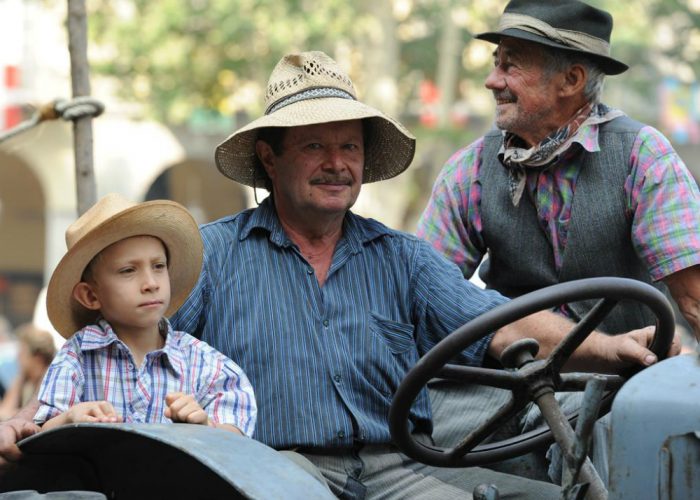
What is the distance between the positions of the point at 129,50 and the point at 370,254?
12.3 m

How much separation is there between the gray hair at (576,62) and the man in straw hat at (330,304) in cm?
49

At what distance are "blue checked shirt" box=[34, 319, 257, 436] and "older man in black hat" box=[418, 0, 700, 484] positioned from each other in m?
1.08

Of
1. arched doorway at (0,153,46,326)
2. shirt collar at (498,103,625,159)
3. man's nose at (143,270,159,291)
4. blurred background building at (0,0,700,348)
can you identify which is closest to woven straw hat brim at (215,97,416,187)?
shirt collar at (498,103,625,159)

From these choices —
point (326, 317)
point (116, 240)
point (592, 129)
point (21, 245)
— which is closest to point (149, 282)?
A: point (116, 240)

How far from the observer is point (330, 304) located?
318cm

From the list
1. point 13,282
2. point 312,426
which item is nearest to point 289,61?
point 312,426

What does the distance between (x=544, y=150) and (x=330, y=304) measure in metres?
0.84

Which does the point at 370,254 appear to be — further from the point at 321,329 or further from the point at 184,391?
the point at 184,391

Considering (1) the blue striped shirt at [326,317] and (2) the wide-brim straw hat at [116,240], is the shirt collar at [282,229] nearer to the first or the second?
(1) the blue striped shirt at [326,317]

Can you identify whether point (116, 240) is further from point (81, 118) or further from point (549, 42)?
point (81, 118)

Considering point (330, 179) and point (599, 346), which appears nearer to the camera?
point (599, 346)

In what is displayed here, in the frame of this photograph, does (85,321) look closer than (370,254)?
Yes

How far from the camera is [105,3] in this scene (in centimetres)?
1540

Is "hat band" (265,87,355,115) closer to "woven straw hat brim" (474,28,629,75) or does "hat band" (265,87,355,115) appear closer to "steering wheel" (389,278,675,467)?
"woven straw hat brim" (474,28,629,75)
